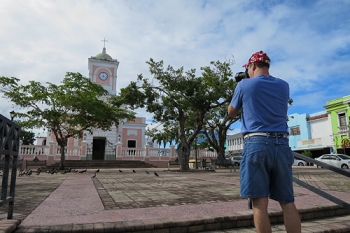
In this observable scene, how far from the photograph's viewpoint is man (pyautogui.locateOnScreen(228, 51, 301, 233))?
189 cm

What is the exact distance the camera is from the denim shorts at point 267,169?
74.4 inches

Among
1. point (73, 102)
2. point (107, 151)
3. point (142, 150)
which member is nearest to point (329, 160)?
point (142, 150)

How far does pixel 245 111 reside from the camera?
2127 mm

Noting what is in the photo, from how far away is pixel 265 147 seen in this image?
1.93 m

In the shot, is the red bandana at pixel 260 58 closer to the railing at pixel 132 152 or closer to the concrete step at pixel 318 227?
the concrete step at pixel 318 227

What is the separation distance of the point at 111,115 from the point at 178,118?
442 cm

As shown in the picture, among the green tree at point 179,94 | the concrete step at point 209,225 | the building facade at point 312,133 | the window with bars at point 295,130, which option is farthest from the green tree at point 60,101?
the window with bars at point 295,130

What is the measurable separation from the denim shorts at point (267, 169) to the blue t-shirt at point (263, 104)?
0.35 feet

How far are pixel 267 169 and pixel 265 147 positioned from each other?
17 centimetres

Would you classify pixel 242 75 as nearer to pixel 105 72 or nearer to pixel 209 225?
pixel 209 225

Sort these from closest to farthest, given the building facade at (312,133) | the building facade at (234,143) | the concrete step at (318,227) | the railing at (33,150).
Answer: the concrete step at (318,227) → the railing at (33,150) → the building facade at (312,133) → the building facade at (234,143)

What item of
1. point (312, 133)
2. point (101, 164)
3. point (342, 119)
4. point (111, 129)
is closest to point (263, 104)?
point (101, 164)

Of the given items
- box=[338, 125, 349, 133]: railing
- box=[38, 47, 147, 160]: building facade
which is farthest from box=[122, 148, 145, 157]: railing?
box=[338, 125, 349, 133]: railing

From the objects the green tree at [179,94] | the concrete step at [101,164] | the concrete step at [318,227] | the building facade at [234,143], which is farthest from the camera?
the building facade at [234,143]
